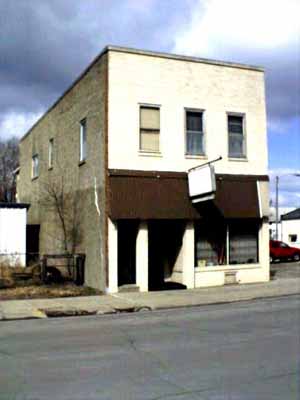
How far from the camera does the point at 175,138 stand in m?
19.7

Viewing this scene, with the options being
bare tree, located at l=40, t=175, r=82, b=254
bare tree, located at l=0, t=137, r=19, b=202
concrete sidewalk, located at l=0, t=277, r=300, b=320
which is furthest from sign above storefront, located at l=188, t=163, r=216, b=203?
bare tree, located at l=0, t=137, r=19, b=202

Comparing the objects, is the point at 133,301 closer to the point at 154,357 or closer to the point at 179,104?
the point at 179,104

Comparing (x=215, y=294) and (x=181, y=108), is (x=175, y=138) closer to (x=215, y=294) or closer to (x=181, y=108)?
(x=181, y=108)

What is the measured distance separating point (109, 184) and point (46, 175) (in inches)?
386

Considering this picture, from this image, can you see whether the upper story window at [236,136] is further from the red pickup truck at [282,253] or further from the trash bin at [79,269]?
the red pickup truck at [282,253]

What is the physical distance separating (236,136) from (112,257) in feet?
22.0

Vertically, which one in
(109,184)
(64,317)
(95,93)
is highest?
(95,93)

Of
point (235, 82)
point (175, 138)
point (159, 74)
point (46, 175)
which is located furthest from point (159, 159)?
point (46, 175)

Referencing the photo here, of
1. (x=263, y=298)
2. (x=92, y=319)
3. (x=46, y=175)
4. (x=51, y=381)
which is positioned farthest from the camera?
(x=46, y=175)

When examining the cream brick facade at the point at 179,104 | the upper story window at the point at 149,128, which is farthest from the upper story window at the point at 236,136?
the upper story window at the point at 149,128

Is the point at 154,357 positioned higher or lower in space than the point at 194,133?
lower

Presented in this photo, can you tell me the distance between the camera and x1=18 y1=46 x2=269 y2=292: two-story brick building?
18.7 m

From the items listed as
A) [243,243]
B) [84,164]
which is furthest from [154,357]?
[84,164]

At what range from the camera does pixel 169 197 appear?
19.1 metres
